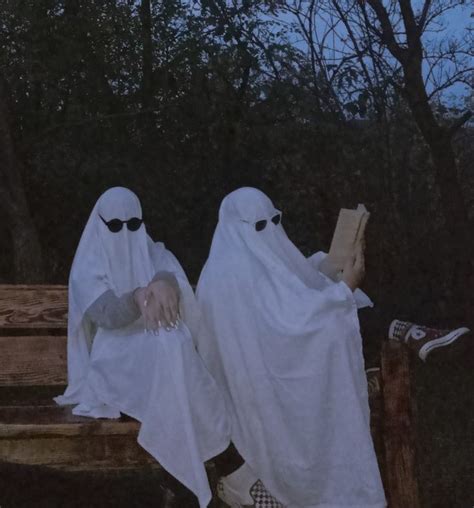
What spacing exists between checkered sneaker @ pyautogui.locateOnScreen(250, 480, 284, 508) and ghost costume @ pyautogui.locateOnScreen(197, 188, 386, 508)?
0.06 meters

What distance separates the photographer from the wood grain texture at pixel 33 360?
4.71 metres

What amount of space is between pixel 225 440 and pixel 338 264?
987 mm

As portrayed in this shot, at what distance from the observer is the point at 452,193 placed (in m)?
6.84

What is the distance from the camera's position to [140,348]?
13.0 ft

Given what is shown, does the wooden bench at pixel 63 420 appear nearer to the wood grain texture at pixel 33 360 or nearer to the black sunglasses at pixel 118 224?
the wood grain texture at pixel 33 360

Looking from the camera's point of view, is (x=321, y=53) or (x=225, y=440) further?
(x=321, y=53)

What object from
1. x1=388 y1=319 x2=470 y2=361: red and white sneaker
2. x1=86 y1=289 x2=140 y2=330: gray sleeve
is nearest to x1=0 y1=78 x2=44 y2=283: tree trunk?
x1=86 y1=289 x2=140 y2=330: gray sleeve

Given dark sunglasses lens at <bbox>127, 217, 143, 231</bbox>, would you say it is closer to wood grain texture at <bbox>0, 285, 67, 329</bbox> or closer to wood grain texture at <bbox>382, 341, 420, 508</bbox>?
wood grain texture at <bbox>0, 285, 67, 329</bbox>

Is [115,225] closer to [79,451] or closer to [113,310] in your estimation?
[113,310]

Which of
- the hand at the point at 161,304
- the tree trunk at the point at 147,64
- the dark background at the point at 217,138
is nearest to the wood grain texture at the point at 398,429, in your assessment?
the hand at the point at 161,304

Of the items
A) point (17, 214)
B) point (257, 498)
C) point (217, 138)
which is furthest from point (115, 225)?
point (217, 138)

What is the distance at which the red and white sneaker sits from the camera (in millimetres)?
4648

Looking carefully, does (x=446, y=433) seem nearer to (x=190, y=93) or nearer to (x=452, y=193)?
(x=452, y=193)

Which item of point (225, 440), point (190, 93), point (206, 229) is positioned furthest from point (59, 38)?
point (225, 440)
